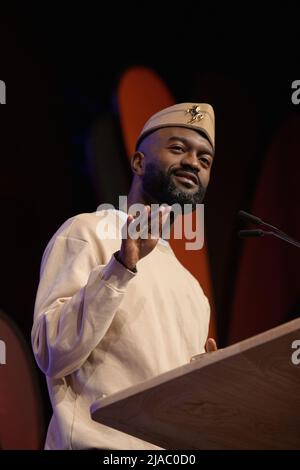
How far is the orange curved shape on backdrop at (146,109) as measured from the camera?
3436 mm

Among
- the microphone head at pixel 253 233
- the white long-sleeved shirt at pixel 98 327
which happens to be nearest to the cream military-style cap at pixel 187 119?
the white long-sleeved shirt at pixel 98 327

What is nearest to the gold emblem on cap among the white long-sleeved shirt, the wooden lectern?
the white long-sleeved shirt

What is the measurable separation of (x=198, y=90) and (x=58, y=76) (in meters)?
0.91

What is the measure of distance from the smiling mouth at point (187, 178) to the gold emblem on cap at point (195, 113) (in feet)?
0.71

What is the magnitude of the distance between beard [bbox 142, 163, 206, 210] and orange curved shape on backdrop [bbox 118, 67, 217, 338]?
1.02 m

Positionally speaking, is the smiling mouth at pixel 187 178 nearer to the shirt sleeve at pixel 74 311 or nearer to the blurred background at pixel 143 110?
the shirt sleeve at pixel 74 311

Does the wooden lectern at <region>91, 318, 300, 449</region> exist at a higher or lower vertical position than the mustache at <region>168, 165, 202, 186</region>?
lower

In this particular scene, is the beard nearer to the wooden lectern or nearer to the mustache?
the mustache

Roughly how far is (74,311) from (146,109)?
2.07 meters

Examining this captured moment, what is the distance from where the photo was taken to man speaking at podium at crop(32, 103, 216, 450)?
1.72 metres

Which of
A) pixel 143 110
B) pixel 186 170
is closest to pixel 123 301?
pixel 186 170

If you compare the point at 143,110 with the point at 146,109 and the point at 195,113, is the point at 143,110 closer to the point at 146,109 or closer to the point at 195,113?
the point at 146,109

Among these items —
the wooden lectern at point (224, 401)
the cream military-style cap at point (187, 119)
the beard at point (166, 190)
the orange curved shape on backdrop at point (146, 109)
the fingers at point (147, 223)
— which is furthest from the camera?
the orange curved shape on backdrop at point (146, 109)
